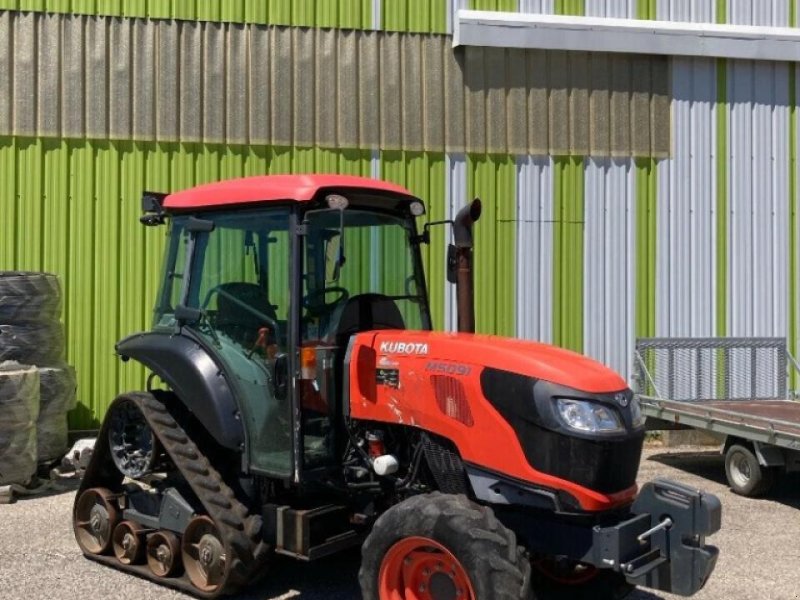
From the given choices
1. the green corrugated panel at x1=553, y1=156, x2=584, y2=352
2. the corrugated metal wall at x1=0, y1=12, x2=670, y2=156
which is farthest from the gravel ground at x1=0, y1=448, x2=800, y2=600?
the corrugated metal wall at x1=0, y1=12, x2=670, y2=156

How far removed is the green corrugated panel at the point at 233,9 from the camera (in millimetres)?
9828

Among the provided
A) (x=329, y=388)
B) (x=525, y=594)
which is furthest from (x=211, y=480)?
(x=525, y=594)

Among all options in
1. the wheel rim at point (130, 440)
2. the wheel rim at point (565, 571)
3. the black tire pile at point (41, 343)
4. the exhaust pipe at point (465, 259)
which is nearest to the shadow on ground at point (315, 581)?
the wheel rim at point (565, 571)

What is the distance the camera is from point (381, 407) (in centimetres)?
508

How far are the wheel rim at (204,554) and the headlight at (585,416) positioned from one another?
2.11 m

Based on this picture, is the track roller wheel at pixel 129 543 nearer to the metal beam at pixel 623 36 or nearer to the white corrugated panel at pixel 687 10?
the metal beam at pixel 623 36

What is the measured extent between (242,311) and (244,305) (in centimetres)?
4

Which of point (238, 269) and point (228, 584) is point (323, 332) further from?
point (228, 584)

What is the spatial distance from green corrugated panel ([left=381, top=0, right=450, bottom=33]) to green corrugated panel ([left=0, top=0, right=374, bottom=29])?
82mm

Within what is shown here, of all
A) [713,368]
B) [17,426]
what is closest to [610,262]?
[713,368]

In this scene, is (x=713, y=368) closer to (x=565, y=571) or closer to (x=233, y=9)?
(x=565, y=571)

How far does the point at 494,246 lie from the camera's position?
10680 millimetres

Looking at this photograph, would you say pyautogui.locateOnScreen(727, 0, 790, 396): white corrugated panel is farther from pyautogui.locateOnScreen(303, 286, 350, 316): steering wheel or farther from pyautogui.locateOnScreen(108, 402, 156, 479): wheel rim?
pyautogui.locateOnScreen(108, 402, 156, 479): wheel rim

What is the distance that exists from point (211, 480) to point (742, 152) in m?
8.32
